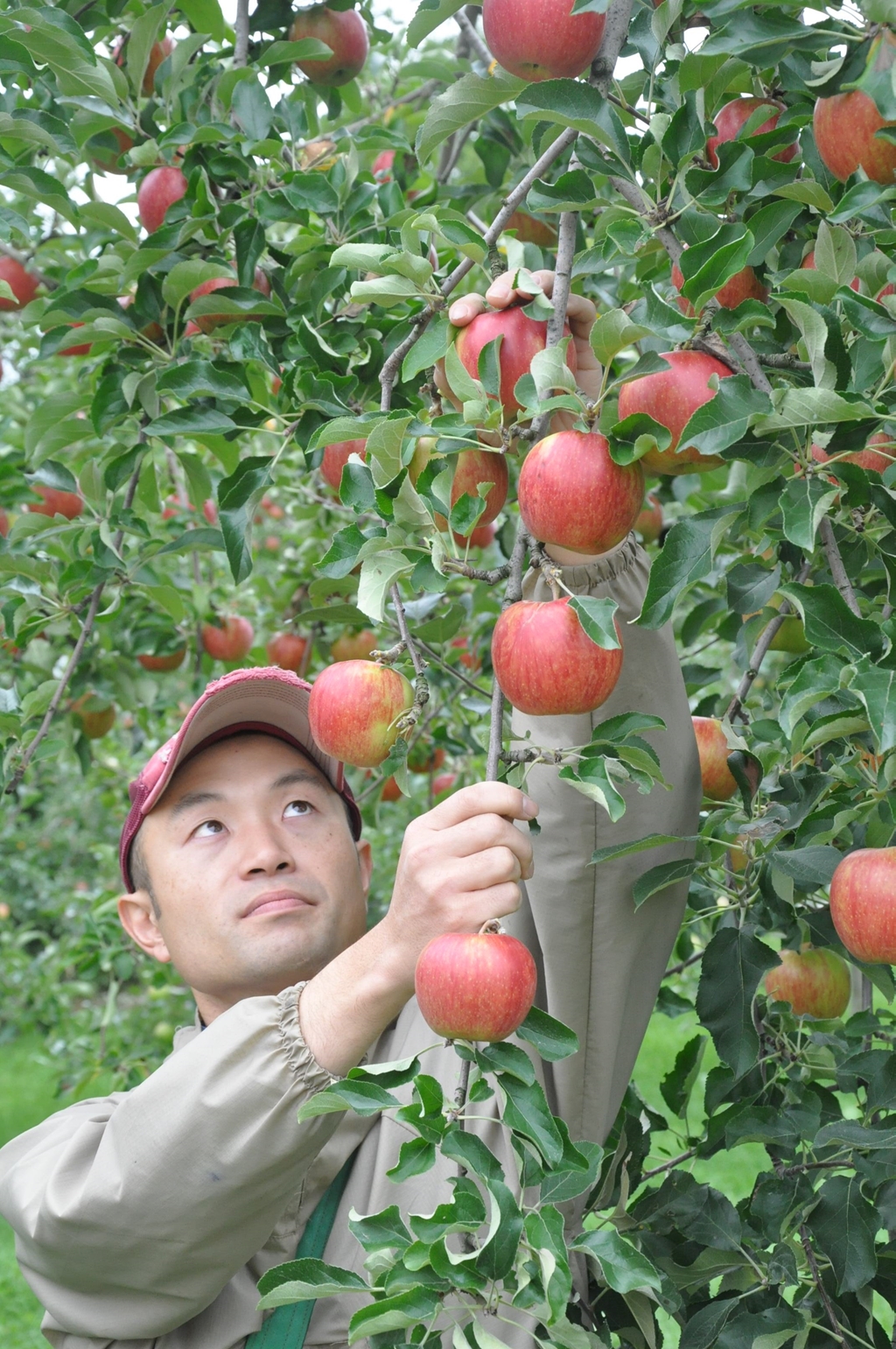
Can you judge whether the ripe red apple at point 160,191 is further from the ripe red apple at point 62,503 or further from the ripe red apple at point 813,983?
the ripe red apple at point 813,983

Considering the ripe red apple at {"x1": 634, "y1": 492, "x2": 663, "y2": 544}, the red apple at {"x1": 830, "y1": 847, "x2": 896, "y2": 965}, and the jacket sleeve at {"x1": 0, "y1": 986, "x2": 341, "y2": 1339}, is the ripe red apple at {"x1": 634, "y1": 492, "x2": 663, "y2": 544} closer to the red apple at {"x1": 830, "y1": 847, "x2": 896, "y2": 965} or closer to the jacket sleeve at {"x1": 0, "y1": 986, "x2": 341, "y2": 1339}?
the red apple at {"x1": 830, "y1": 847, "x2": 896, "y2": 965}

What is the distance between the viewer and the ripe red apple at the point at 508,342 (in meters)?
1.22

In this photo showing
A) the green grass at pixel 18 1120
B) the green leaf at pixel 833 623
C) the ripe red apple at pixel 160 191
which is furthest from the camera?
the green grass at pixel 18 1120

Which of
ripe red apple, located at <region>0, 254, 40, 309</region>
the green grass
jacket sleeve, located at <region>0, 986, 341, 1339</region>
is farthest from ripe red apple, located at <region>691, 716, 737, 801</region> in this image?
the green grass

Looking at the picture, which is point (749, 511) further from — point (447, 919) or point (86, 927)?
point (86, 927)

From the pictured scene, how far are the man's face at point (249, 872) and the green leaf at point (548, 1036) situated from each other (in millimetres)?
612

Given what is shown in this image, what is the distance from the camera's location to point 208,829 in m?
1.79

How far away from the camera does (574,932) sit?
1508 mm

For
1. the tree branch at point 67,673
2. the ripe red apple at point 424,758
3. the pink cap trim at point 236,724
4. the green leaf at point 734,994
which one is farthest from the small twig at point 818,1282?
the ripe red apple at point 424,758

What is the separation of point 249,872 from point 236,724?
0.96 ft

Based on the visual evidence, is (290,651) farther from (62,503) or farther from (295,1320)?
(295,1320)

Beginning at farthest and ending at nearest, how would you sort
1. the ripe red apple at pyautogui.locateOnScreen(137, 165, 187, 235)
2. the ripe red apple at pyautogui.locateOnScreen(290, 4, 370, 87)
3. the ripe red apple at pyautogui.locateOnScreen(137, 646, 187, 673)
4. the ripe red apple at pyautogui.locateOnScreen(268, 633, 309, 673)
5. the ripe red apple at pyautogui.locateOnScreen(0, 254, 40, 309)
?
the ripe red apple at pyautogui.locateOnScreen(268, 633, 309, 673) < the ripe red apple at pyautogui.locateOnScreen(137, 646, 187, 673) < the ripe red apple at pyautogui.locateOnScreen(0, 254, 40, 309) < the ripe red apple at pyautogui.locateOnScreen(290, 4, 370, 87) < the ripe red apple at pyautogui.locateOnScreen(137, 165, 187, 235)

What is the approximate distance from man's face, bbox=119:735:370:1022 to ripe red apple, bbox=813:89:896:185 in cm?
107

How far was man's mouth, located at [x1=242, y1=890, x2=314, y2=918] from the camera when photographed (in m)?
1.67
